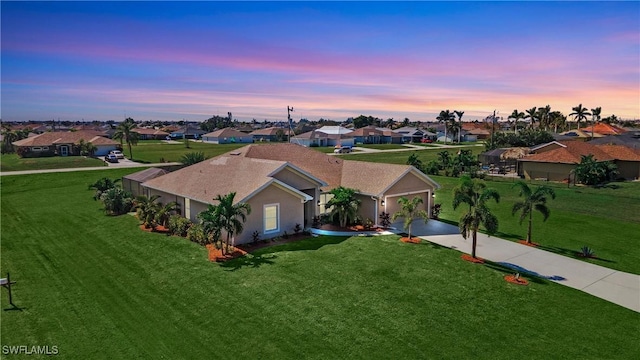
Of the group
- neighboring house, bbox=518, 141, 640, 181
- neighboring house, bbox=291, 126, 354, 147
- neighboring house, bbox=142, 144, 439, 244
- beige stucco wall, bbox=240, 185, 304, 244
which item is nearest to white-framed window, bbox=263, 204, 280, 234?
neighboring house, bbox=142, 144, 439, 244

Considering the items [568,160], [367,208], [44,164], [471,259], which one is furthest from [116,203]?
[568,160]

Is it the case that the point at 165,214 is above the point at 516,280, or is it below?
above

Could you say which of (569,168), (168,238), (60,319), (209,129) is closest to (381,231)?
(168,238)

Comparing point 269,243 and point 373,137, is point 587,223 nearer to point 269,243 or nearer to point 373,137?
point 269,243

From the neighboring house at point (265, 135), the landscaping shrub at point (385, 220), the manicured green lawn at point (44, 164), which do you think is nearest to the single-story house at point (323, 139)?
the neighboring house at point (265, 135)

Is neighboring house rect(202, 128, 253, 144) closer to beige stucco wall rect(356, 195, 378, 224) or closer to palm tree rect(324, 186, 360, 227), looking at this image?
beige stucco wall rect(356, 195, 378, 224)

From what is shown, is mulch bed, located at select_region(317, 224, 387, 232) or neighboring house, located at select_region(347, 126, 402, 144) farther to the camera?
neighboring house, located at select_region(347, 126, 402, 144)
